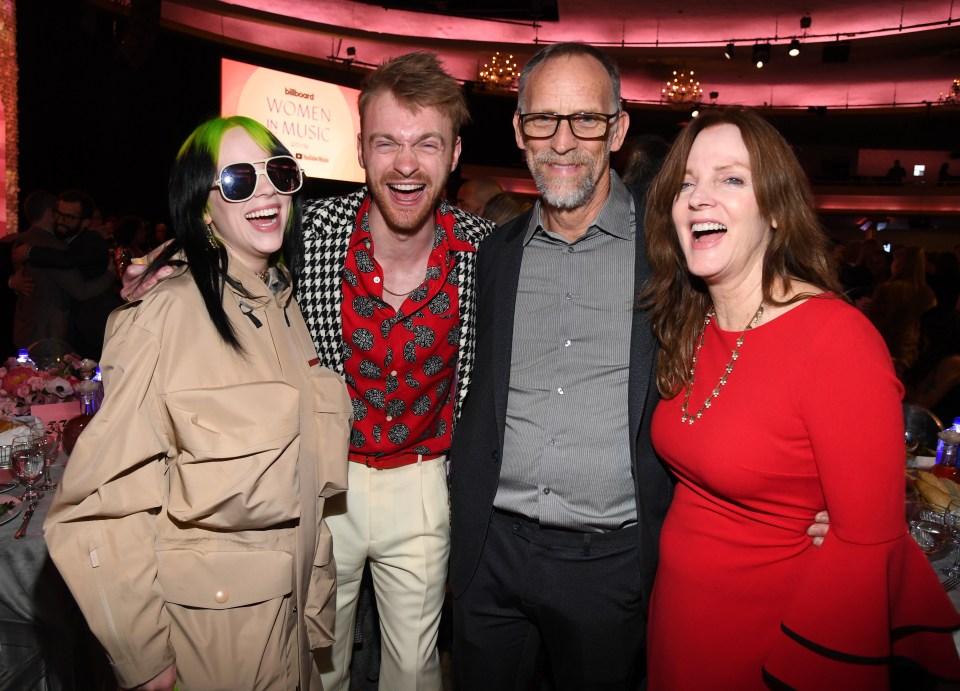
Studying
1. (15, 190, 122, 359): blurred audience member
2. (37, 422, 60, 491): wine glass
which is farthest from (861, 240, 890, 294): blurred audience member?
(37, 422, 60, 491): wine glass

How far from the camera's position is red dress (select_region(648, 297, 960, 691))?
1.42 m

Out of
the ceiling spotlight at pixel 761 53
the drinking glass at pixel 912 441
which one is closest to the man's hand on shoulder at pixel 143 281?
the drinking glass at pixel 912 441

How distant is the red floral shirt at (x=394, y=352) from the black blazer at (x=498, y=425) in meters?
0.16

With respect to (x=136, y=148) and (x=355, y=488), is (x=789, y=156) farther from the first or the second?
(x=136, y=148)

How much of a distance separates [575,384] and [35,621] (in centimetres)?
179

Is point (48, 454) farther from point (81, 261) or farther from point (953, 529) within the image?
point (81, 261)

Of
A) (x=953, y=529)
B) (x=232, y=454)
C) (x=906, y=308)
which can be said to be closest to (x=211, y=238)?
(x=232, y=454)

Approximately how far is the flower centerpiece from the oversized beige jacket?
6.30ft

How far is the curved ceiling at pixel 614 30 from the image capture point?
10.6m

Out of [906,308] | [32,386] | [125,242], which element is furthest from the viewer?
[125,242]

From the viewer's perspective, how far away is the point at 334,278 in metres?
2.33

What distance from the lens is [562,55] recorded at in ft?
7.11

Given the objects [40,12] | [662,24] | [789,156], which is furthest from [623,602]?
[662,24]

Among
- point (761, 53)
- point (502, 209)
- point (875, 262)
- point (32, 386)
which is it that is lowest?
point (32, 386)
